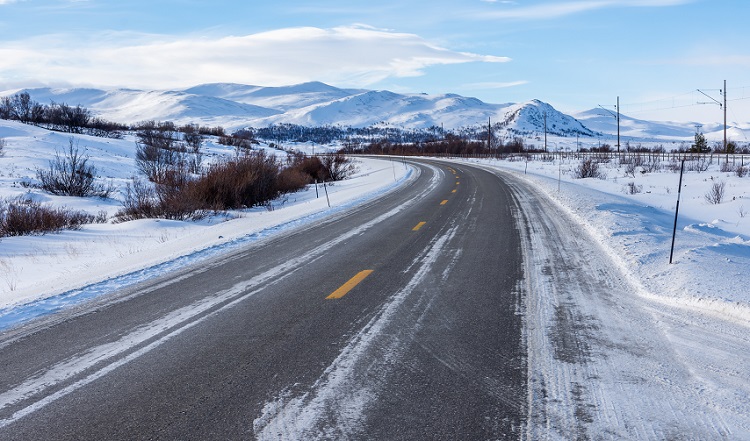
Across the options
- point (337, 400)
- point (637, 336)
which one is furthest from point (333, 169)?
point (337, 400)

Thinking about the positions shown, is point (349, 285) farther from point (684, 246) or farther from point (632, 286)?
point (684, 246)

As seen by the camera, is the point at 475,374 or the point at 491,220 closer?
the point at 475,374

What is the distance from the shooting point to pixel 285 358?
4613mm

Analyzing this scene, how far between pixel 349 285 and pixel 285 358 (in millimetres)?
2638

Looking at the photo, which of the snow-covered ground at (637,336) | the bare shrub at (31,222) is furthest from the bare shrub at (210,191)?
the snow-covered ground at (637,336)

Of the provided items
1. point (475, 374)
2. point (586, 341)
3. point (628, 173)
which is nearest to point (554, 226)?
point (586, 341)

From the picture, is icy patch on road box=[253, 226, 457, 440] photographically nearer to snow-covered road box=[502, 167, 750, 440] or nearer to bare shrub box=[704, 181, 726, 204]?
snow-covered road box=[502, 167, 750, 440]

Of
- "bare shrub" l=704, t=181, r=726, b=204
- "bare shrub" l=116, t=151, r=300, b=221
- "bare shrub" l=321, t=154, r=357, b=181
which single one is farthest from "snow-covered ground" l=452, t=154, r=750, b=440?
"bare shrub" l=321, t=154, r=357, b=181

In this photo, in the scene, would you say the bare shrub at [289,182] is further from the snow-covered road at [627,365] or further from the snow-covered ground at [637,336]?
the snow-covered road at [627,365]

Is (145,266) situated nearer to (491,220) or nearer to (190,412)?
(190,412)

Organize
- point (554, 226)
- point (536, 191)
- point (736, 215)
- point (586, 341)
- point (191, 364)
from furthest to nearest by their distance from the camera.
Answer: point (536, 191) → point (736, 215) → point (554, 226) → point (586, 341) → point (191, 364)

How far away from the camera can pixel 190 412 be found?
3660mm

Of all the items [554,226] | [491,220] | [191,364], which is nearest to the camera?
[191,364]

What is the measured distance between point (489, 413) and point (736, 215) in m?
16.5
